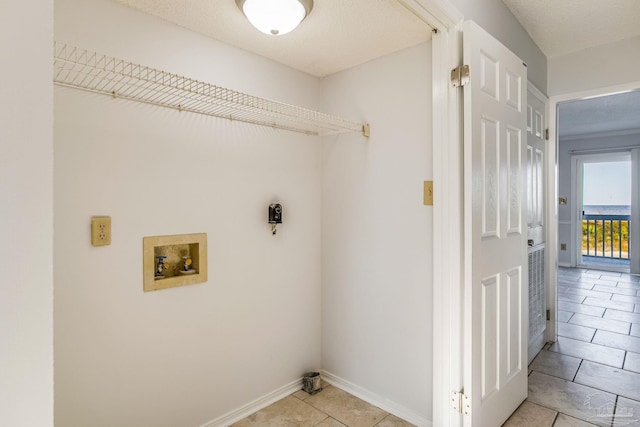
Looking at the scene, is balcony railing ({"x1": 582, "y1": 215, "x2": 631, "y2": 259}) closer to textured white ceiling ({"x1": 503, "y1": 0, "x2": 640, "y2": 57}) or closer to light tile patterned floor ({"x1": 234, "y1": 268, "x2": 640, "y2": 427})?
light tile patterned floor ({"x1": 234, "y1": 268, "x2": 640, "y2": 427})

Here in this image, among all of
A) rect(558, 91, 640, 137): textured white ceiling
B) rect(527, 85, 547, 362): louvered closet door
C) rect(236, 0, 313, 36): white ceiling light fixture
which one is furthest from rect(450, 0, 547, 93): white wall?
rect(558, 91, 640, 137): textured white ceiling

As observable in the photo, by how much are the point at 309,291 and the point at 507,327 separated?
1235 mm

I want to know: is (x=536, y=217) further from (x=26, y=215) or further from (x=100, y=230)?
(x=26, y=215)

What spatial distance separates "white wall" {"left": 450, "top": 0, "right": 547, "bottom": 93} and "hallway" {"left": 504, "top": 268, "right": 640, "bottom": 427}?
212cm

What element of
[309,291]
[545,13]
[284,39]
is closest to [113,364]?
[309,291]

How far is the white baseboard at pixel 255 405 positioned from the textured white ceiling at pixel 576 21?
2728 mm

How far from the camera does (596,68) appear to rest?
2.67m

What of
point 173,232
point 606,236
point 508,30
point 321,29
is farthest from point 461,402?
point 606,236

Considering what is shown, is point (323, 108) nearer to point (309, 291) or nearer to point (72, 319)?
point (309, 291)

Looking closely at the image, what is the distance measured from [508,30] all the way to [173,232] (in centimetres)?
227

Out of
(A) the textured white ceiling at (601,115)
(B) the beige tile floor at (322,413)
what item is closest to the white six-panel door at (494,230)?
(B) the beige tile floor at (322,413)

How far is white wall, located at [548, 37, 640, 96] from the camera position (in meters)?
2.52

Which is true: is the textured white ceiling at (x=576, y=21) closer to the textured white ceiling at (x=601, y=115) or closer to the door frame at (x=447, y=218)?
the door frame at (x=447, y=218)

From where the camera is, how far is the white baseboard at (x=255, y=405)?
1968mm
